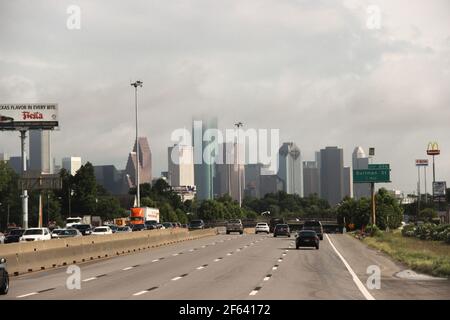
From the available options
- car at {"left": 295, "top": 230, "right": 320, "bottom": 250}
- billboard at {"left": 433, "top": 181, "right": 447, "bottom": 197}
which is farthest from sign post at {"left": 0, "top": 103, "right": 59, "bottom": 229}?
billboard at {"left": 433, "top": 181, "right": 447, "bottom": 197}

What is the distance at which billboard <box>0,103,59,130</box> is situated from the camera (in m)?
112

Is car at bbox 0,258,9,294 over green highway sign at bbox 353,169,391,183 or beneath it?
beneath

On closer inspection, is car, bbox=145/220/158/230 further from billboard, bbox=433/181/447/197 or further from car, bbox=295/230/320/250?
billboard, bbox=433/181/447/197

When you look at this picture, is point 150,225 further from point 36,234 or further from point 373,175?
point 36,234

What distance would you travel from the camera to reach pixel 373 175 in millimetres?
88812

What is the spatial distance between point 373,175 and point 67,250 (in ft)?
172

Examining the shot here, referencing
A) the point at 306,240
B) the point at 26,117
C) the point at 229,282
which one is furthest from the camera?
the point at 26,117

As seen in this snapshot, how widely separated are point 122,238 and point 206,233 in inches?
1581

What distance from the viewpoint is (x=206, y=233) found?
3898 inches

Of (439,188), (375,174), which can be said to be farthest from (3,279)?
(439,188)

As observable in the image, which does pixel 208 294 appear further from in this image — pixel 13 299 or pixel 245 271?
pixel 245 271

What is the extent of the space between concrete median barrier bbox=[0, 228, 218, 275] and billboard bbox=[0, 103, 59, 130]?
49.0 m
